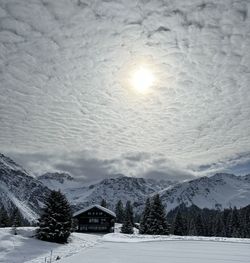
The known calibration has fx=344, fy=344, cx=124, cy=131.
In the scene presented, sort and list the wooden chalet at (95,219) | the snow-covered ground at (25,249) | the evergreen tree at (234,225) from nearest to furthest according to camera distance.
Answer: the snow-covered ground at (25,249)
the wooden chalet at (95,219)
the evergreen tree at (234,225)

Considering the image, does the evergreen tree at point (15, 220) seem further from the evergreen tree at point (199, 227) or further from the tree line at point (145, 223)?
the evergreen tree at point (199, 227)

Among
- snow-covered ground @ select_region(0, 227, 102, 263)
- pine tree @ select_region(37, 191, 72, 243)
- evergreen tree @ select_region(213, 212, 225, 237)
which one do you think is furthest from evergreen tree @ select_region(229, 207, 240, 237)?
snow-covered ground @ select_region(0, 227, 102, 263)

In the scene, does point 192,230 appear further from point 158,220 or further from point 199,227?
point 158,220

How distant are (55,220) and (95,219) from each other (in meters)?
40.0

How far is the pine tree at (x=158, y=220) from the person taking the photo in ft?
201

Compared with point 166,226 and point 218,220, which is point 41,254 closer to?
point 166,226

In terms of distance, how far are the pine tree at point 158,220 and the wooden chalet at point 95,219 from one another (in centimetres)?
1767

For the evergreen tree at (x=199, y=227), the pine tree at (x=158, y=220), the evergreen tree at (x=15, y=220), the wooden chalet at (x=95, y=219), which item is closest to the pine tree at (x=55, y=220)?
the evergreen tree at (x=15, y=220)

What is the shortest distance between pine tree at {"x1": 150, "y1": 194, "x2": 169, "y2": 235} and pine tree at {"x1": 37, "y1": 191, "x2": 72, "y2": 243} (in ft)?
77.1

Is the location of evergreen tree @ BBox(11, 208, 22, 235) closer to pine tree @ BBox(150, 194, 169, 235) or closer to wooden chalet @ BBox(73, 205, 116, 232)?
wooden chalet @ BBox(73, 205, 116, 232)

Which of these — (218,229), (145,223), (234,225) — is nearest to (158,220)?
(145,223)

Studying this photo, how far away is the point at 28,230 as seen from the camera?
132 feet

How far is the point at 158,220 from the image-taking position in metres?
62.2

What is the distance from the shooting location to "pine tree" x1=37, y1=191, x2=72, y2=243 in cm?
3869
